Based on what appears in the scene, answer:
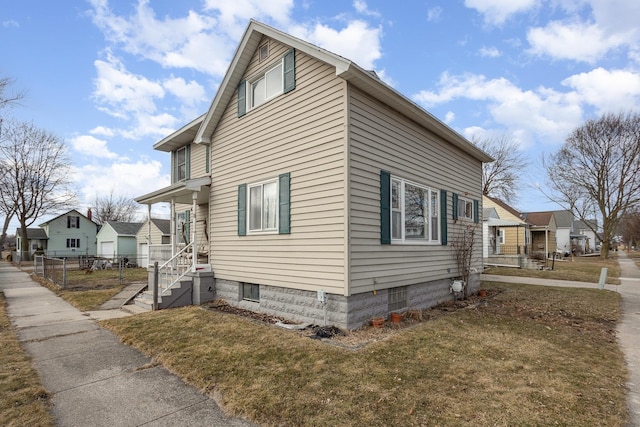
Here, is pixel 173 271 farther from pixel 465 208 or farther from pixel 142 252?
pixel 142 252

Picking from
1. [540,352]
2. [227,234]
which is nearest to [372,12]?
[227,234]

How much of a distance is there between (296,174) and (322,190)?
943 mm

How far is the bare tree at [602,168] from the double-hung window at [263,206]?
113 ft

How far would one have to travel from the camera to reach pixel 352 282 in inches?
256

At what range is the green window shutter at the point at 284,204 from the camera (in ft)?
25.1

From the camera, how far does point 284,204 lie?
25.4 ft

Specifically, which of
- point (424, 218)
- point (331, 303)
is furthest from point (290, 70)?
point (331, 303)

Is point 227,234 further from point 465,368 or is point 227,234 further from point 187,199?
point 465,368

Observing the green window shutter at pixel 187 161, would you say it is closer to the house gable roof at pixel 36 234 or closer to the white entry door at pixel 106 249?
the white entry door at pixel 106 249

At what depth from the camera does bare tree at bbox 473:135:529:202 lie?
36.5m

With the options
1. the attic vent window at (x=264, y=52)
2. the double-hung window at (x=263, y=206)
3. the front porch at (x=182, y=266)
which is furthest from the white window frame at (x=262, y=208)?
the attic vent window at (x=264, y=52)

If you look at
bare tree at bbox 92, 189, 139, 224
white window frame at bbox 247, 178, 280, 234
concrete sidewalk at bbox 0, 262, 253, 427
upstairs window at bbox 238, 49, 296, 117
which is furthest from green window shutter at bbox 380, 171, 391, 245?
bare tree at bbox 92, 189, 139, 224

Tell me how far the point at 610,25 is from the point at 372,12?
836 cm

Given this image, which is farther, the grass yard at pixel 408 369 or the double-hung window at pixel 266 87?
the double-hung window at pixel 266 87
